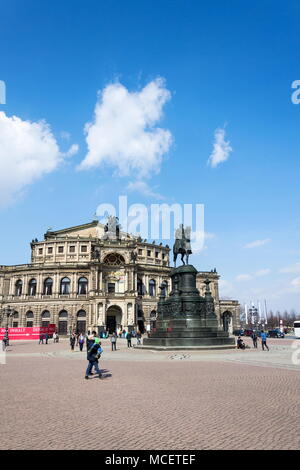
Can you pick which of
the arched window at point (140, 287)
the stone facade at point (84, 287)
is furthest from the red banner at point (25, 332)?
the arched window at point (140, 287)

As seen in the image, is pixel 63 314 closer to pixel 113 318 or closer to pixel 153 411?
pixel 113 318

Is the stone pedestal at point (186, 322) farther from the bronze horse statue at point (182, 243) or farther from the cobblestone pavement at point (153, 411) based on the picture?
the cobblestone pavement at point (153, 411)

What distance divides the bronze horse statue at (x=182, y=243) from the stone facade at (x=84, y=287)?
111ft

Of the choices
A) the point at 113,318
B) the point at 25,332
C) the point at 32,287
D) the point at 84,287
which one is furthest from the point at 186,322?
the point at 32,287

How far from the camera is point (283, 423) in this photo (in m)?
6.52

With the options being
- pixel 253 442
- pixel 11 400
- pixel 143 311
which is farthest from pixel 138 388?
pixel 143 311

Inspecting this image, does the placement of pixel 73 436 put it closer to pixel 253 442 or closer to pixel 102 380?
pixel 253 442

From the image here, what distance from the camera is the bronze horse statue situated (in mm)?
28906

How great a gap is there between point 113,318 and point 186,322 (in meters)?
40.9

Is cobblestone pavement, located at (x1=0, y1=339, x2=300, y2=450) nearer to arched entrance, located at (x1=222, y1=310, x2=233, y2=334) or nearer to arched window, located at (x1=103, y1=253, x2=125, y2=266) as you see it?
arched window, located at (x1=103, y1=253, x2=125, y2=266)

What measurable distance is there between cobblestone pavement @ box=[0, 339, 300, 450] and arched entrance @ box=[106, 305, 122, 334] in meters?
50.5

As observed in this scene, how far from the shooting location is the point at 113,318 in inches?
2516

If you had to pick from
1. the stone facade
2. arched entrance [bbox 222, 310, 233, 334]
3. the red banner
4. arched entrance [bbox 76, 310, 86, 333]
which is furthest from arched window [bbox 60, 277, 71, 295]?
arched entrance [bbox 222, 310, 233, 334]

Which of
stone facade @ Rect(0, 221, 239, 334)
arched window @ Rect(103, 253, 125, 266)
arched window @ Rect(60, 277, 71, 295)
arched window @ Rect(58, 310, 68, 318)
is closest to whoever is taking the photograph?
stone facade @ Rect(0, 221, 239, 334)
